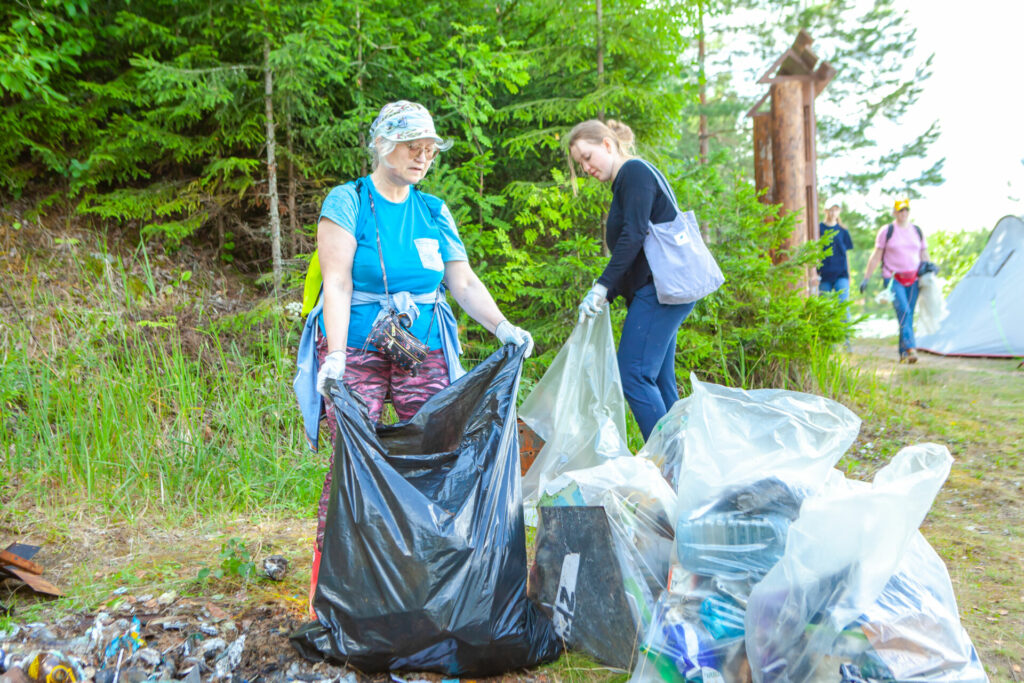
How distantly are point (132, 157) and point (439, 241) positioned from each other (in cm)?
363

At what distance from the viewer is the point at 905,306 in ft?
21.2

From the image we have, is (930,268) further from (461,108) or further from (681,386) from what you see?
(461,108)

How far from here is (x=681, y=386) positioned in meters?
4.35

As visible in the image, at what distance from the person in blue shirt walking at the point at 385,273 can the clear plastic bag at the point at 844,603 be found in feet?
3.18

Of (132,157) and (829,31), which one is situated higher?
(829,31)

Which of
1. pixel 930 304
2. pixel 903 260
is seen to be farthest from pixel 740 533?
pixel 930 304

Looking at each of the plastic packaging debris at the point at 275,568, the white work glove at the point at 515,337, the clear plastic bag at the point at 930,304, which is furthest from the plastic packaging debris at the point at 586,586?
the clear plastic bag at the point at 930,304

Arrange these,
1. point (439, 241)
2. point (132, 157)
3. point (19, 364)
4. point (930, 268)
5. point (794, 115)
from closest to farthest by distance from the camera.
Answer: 1. point (439, 241)
2. point (19, 364)
3. point (132, 157)
4. point (794, 115)
5. point (930, 268)

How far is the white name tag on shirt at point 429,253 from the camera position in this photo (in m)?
2.14

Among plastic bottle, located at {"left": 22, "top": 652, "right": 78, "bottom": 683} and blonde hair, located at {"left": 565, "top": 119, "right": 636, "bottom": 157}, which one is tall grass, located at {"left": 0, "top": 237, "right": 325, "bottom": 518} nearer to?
plastic bottle, located at {"left": 22, "top": 652, "right": 78, "bottom": 683}

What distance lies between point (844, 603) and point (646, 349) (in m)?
1.48

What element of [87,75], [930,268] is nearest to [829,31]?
[930,268]

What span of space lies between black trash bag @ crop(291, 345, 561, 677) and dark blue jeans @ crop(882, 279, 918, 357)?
19.3 feet

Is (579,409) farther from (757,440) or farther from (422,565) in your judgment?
(422,565)
